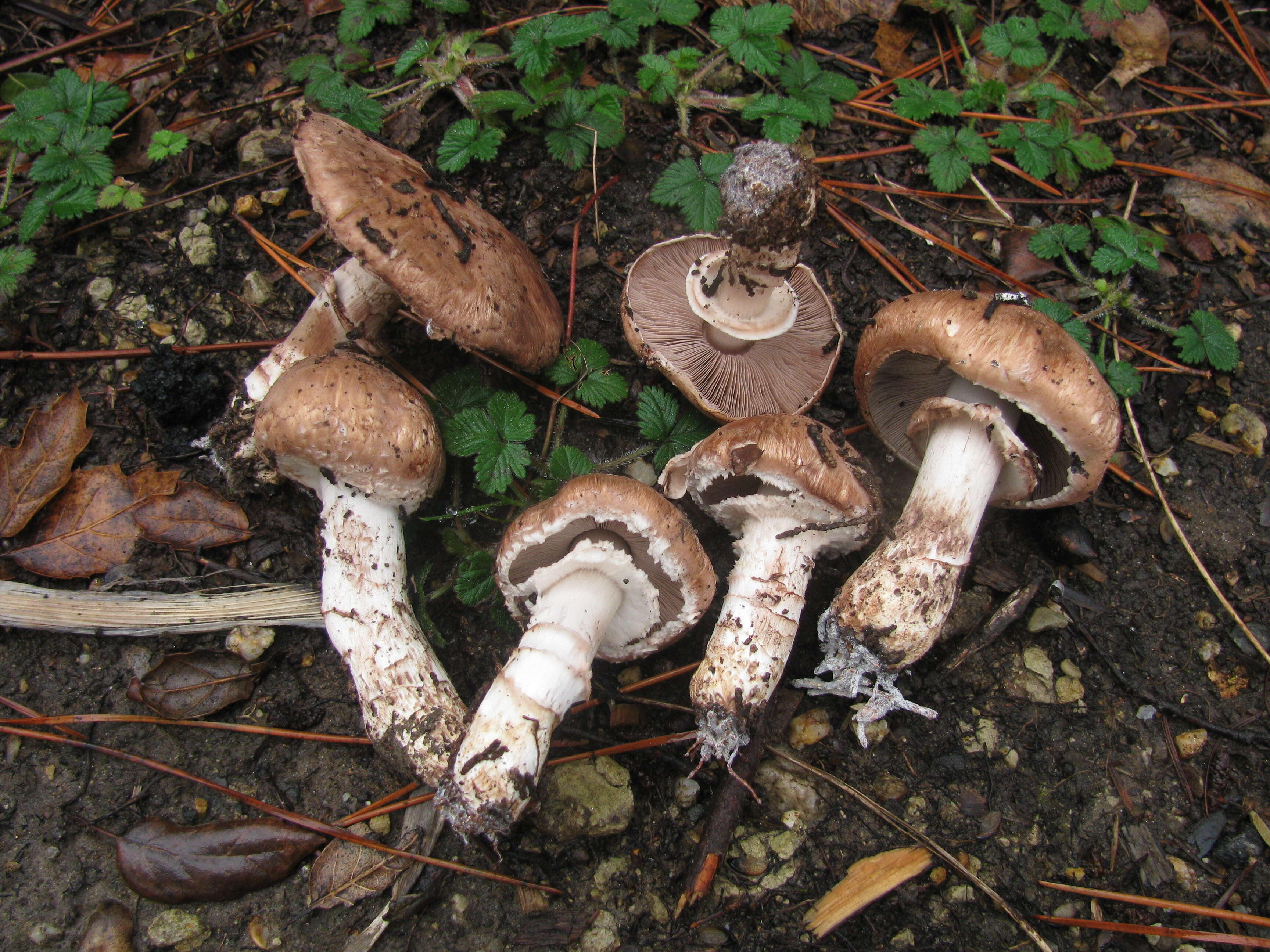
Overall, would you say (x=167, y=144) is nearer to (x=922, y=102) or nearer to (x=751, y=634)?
(x=751, y=634)

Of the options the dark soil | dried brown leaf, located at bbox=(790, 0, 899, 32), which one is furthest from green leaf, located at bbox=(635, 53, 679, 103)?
dried brown leaf, located at bbox=(790, 0, 899, 32)

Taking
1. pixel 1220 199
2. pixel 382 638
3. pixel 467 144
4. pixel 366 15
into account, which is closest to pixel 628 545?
pixel 382 638

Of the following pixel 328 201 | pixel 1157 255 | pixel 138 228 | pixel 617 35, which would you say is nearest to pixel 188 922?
pixel 328 201

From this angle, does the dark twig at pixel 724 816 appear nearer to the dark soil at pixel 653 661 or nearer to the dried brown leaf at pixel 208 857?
the dark soil at pixel 653 661

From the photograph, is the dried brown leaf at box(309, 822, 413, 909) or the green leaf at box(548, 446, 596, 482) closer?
the dried brown leaf at box(309, 822, 413, 909)

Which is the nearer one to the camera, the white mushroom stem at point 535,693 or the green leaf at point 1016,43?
the white mushroom stem at point 535,693

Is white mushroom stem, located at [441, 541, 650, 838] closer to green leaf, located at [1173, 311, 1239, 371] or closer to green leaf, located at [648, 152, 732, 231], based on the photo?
green leaf, located at [648, 152, 732, 231]

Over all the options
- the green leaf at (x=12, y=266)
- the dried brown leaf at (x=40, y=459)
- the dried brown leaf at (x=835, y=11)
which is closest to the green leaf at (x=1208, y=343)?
the dried brown leaf at (x=835, y=11)
